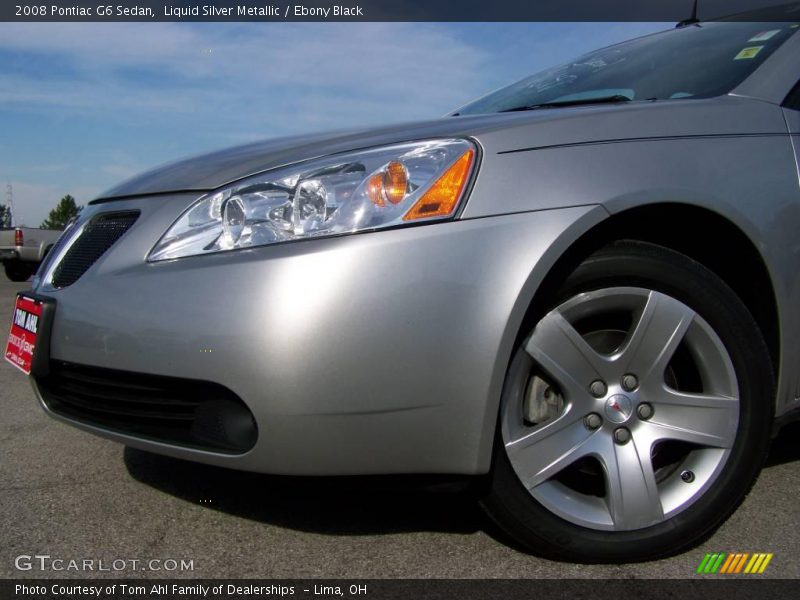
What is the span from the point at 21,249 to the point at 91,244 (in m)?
13.9

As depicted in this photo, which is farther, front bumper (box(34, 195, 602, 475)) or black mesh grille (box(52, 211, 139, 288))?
black mesh grille (box(52, 211, 139, 288))

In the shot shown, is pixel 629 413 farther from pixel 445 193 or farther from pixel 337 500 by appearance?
pixel 337 500

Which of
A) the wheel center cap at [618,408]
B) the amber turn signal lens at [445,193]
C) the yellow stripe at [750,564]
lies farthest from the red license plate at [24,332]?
the yellow stripe at [750,564]

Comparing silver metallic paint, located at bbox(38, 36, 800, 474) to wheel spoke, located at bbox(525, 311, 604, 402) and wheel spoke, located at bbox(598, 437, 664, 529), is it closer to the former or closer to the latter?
wheel spoke, located at bbox(525, 311, 604, 402)

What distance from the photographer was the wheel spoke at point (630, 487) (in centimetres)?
190

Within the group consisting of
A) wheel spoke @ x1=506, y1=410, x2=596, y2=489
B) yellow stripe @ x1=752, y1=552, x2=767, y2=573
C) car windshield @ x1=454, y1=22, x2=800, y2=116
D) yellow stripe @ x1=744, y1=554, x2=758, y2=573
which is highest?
car windshield @ x1=454, y1=22, x2=800, y2=116

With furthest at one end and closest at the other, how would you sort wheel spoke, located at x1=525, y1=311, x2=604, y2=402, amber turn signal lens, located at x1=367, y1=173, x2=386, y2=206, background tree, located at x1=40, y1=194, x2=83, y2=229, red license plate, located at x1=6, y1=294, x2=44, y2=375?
background tree, located at x1=40, y1=194, x2=83, y2=229, red license plate, located at x1=6, y1=294, x2=44, y2=375, wheel spoke, located at x1=525, y1=311, x2=604, y2=402, amber turn signal lens, located at x1=367, y1=173, x2=386, y2=206

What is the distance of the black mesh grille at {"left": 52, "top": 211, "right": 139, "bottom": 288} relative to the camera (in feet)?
6.88

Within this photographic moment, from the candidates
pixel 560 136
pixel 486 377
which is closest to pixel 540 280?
pixel 486 377

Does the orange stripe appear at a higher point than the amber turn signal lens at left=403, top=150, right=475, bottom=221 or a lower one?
lower

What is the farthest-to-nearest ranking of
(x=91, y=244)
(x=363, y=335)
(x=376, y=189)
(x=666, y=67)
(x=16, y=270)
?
(x=16, y=270), (x=666, y=67), (x=91, y=244), (x=376, y=189), (x=363, y=335)

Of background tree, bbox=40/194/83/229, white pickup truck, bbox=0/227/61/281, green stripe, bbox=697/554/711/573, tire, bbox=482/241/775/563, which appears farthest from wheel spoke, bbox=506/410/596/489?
background tree, bbox=40/194/83/229

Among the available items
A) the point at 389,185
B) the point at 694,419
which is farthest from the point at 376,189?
the point at 694,419

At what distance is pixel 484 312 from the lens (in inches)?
67.4
